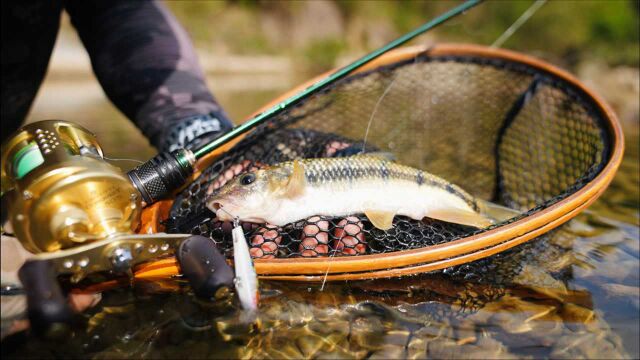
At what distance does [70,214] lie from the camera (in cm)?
127

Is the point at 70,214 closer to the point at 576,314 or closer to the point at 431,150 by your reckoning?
the point at 576,314

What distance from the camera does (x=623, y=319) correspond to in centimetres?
198

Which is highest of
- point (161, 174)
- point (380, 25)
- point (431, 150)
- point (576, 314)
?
point (380, 25)

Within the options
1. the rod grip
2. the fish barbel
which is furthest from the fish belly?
the rod grip

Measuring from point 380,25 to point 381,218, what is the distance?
28580 millimetres

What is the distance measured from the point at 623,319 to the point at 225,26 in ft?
77.6

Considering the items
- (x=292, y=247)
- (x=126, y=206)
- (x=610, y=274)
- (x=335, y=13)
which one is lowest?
(x=610, y=274)

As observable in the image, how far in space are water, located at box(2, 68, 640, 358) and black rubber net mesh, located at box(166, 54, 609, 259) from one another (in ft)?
0.72

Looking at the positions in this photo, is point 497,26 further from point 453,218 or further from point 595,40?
point 453,218

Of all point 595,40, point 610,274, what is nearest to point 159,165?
point 610,274

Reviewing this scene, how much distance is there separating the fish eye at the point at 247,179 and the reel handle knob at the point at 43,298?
880mm

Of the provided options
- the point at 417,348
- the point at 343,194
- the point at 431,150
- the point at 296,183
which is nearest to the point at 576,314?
the point at 417,348

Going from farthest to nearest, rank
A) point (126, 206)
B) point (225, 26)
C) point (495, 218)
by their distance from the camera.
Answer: point (225, 26), point (495, 218), point (126, 206)

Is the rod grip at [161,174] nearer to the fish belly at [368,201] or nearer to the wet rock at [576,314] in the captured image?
the fish belly at [368,201]
